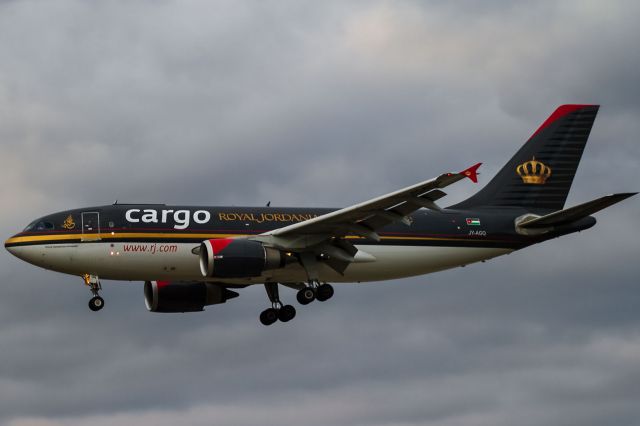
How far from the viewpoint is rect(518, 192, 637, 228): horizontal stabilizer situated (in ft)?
174

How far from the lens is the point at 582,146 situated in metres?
64.2

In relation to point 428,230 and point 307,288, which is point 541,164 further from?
point 307,288

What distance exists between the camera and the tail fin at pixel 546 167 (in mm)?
61844

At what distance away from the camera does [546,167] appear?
207ft

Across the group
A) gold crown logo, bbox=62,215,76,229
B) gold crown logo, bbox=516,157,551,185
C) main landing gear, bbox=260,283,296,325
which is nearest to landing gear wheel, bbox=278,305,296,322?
main landing gear, bbox=260,283,296,325

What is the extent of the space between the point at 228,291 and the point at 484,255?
11931 millimetres

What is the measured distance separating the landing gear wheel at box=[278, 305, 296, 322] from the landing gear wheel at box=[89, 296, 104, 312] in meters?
8.36

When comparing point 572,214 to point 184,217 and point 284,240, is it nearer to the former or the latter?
point 284,240

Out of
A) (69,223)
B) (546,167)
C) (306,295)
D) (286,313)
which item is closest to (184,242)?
(69,223)

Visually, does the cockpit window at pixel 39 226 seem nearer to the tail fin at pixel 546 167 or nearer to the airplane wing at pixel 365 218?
the airplane wing at pixel 365 218

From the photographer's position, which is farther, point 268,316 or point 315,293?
point 268,316

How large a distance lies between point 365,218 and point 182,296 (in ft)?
37.7

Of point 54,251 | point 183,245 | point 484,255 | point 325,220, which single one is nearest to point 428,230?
point 484,255

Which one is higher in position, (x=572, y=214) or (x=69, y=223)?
(x=69, y=223)
